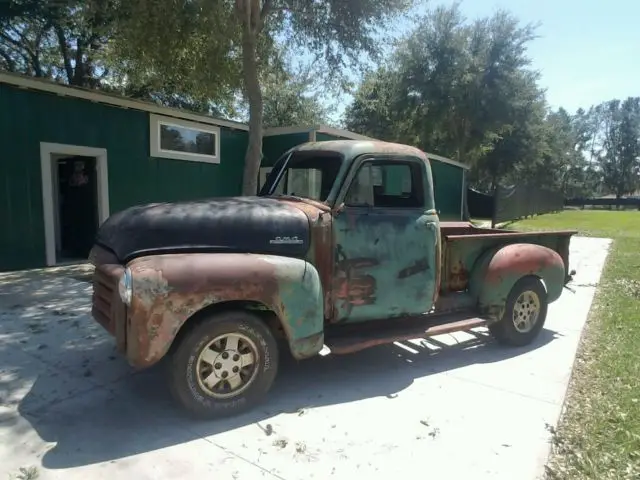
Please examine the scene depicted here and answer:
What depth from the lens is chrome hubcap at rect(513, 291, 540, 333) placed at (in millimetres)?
5266

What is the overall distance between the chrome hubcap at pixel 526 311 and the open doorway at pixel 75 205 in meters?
8.62

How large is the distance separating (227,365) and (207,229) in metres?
1.02

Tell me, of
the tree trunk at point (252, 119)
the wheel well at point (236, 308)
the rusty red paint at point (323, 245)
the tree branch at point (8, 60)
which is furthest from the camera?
the tree branch at point (8, 60)

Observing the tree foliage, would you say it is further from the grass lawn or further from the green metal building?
the grass lawn

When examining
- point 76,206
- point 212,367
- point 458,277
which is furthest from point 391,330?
point 76,206

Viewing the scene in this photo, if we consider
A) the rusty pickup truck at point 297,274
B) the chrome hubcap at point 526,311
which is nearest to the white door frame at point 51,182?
the rusty pickup truck at point 297,274

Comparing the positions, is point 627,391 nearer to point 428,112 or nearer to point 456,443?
point 456,443

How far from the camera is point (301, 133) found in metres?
13.2

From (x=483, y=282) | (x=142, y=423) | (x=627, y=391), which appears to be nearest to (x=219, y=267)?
(x=142, y=423)

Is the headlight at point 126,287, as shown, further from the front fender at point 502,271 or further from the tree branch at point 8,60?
the tree branch at point 8,60

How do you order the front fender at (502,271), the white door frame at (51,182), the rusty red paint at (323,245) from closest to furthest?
the rusty red paint at (323,245) < the front fender at (502,271) < the white door frame at (51,182)

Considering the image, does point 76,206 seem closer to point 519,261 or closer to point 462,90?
point 519,261

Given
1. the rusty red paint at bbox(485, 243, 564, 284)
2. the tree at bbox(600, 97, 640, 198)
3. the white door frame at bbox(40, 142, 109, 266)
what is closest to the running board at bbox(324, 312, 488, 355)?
the rusty red paint at bbox(485, 243, 564, 284)

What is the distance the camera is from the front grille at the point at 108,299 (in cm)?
321
